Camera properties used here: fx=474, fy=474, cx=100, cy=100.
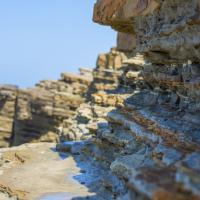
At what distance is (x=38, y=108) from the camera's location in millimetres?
47781

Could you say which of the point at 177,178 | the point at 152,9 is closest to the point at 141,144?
the point at 152,9

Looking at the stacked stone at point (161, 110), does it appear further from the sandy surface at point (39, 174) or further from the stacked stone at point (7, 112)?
the stacked stone at point (7, 112)

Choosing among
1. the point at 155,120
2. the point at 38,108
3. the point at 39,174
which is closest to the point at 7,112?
the point at 38,108

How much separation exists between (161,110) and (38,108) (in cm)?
3389

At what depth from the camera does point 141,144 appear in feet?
49.9

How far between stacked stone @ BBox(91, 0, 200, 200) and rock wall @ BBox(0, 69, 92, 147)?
25.7 m

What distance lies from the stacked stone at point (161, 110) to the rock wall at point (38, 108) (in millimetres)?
25733

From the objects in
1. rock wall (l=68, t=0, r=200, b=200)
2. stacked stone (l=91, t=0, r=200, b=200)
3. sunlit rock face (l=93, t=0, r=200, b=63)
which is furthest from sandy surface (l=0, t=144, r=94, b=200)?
sunlit rock face (l=93, t=0, r=200, b=63)

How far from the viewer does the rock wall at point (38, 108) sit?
149 feet

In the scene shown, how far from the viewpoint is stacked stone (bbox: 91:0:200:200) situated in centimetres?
688

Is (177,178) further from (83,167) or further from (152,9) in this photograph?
(83,167)

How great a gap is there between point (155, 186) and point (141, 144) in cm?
878

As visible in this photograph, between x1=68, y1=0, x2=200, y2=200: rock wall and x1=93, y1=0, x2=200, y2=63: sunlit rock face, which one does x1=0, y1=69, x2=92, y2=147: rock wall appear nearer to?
x1=68, y1=0, x2=200, y2=200: rock wall

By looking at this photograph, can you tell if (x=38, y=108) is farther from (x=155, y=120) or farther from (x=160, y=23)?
(x=155, y=120)
